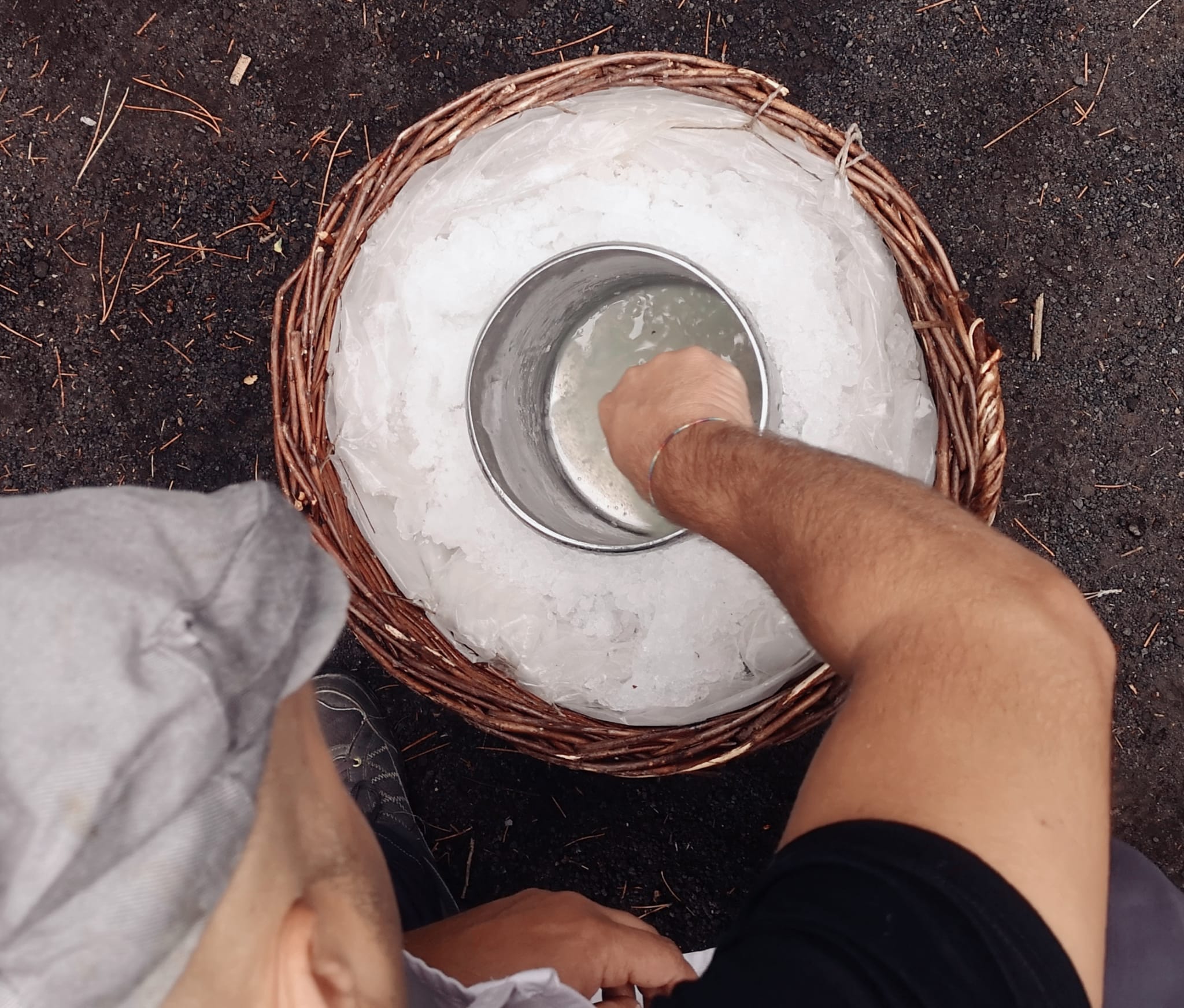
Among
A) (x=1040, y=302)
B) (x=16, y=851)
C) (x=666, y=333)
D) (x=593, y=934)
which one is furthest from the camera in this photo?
(x=1040, y=302)

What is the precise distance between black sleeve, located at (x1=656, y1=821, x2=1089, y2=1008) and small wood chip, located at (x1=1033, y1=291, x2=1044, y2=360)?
0.79 meters

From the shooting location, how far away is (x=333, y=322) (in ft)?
2.64

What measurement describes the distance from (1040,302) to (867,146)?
0.28 meters

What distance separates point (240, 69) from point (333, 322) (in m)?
0.52

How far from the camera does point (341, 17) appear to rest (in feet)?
3.59

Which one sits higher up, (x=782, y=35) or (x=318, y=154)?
(x=782, y=35)

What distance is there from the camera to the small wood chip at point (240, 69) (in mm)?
1100

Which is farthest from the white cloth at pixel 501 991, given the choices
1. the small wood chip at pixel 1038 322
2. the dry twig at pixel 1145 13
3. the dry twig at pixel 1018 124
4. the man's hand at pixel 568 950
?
the dry twig at pixel 1145 13

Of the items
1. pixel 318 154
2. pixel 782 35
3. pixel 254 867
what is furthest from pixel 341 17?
pixel 254 867

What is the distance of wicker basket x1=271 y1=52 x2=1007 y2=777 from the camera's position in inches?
29.3

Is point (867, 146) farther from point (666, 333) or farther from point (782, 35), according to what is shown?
point (666, 333)

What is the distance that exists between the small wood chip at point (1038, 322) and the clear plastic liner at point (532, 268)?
Result: 1.22ft

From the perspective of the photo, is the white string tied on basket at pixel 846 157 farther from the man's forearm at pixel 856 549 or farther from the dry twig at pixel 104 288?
the dry twig at pixel 104 288

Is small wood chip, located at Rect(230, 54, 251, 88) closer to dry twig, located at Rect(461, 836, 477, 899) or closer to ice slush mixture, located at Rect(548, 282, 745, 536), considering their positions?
Answer: ice slush mixture, located at Rect(548, 282, 745, 536)
